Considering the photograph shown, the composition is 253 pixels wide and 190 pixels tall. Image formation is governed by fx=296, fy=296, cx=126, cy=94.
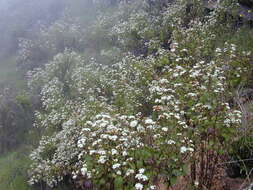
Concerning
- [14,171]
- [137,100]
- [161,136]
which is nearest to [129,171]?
[161,136]

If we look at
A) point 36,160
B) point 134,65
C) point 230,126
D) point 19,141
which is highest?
point 230,126

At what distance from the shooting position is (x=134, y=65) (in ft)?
29.0

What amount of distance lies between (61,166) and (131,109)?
229 centimetres

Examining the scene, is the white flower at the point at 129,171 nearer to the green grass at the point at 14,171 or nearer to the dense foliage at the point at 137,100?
the dense foliage at the point at 137,100

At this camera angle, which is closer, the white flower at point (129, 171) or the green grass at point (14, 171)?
the white flower at point (129, 171)

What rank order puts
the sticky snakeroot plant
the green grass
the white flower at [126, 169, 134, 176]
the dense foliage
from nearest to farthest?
the white flower at [126, 169, 134, 176]
the sticky snakeroot plant
the dense foliage
the green grass

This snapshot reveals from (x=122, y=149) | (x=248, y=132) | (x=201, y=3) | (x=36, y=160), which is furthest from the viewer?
(x=201, y=3)

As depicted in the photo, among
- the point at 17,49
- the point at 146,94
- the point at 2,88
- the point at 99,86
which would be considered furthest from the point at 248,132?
the point at 17,49

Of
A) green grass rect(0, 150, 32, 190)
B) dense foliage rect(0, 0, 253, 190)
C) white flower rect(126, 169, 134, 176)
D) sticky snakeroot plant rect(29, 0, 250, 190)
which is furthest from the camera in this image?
green grass rect(0, 150, 32, 190)

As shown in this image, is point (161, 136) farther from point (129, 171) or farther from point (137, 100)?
point (137, 100)

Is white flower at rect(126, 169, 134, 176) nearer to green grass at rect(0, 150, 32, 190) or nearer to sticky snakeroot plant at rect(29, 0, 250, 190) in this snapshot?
sticky snakeroot plant at rect(29, 0, 250, 190)

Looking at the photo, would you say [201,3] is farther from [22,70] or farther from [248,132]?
[22,70]

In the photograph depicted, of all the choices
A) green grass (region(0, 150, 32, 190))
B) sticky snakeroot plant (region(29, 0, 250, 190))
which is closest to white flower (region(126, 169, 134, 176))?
sticky snakeroot plant (region(29, 0, 250, 190))

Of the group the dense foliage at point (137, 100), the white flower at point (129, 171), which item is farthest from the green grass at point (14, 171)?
the white flower at point (129, 171)
